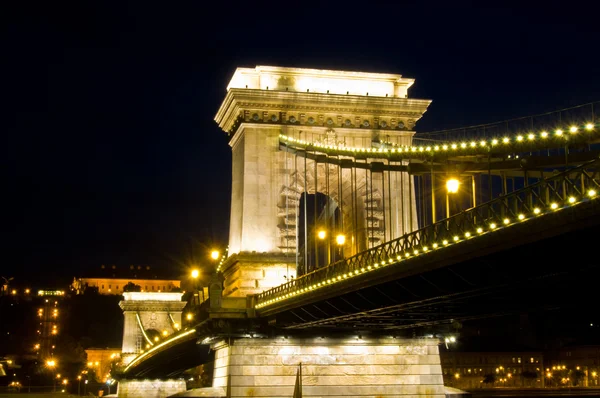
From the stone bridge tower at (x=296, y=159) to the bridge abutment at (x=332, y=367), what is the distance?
7520 mm

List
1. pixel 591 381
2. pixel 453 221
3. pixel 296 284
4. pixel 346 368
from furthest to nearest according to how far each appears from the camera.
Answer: pixel 591 381 → pixel 346 368 → pixel 296 284 → pixel 453 221

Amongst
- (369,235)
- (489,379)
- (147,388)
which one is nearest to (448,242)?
(369,235)

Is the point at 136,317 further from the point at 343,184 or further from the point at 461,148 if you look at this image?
the point at 461,148

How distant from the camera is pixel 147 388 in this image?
94812 mm

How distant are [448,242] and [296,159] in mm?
27453

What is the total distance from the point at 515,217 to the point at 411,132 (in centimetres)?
3168

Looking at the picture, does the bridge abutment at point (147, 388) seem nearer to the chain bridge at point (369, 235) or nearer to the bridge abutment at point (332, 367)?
the chain bridge at point (369, 235)

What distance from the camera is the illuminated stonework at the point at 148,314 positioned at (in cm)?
11719

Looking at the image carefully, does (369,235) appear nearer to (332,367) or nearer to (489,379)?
(332,367)

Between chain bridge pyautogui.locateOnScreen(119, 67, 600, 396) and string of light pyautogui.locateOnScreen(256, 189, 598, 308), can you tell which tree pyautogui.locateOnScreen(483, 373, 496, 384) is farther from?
string of light pyautogui.locateOnScreen(256, 189, 598, 308)

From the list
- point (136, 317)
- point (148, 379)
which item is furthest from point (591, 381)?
point (148, 379)

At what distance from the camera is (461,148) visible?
33.5 m

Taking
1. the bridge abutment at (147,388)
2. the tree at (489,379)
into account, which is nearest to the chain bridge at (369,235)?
the bridge abutment at (147,388)

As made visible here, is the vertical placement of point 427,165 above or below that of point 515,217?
above
